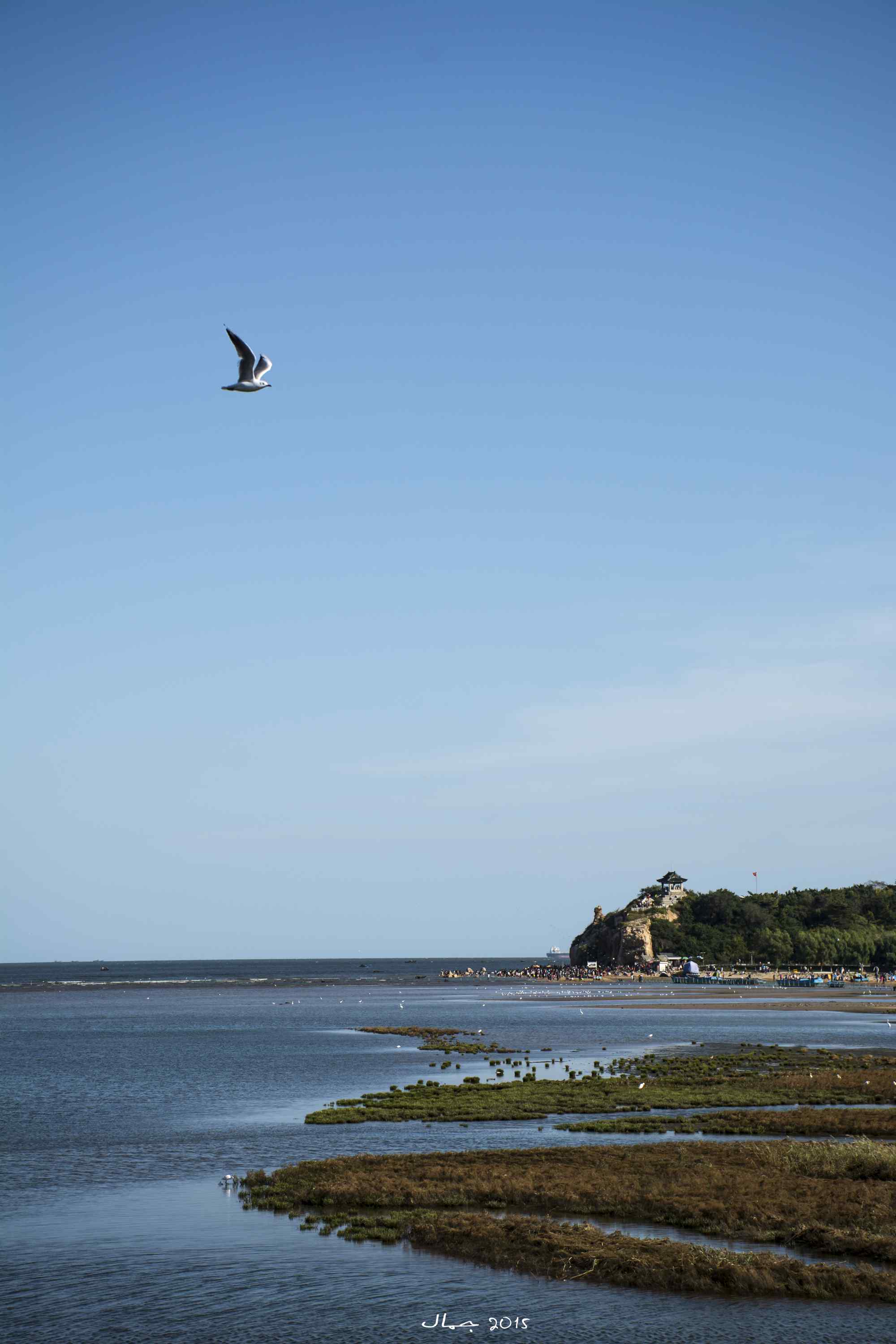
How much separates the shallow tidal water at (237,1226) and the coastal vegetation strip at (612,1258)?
64 centimetres

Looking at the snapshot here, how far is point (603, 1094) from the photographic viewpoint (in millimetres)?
62844

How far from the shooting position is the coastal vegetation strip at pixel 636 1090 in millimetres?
58531

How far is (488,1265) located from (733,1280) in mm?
6644

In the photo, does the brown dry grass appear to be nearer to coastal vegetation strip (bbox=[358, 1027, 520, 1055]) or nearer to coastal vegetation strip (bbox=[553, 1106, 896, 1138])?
coastal vegetation strip (bbox=[553, 1106, 896, 1138])

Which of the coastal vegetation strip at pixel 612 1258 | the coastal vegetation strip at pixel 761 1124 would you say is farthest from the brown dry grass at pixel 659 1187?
the coastal vegetation strip at pixel 761 1124

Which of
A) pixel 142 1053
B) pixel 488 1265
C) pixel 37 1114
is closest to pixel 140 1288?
pixel 488 1265

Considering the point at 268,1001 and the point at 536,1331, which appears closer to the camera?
the point at 536,1331

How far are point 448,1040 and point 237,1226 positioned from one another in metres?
71.3

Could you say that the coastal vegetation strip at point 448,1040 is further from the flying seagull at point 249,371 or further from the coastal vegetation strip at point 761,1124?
the flying seagull at point 249,371

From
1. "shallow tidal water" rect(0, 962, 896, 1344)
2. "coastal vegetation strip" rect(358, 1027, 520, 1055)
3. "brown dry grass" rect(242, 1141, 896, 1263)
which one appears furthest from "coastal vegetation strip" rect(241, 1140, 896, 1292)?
"coastal vegetation strip" rect(358, 1027, 520, 1055)

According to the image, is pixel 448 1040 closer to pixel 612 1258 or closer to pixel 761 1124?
pixel 761 1124

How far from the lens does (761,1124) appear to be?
5200 cm

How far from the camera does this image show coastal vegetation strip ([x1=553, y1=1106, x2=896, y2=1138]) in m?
50.2

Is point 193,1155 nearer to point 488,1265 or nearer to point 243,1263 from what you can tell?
point 243,1263
